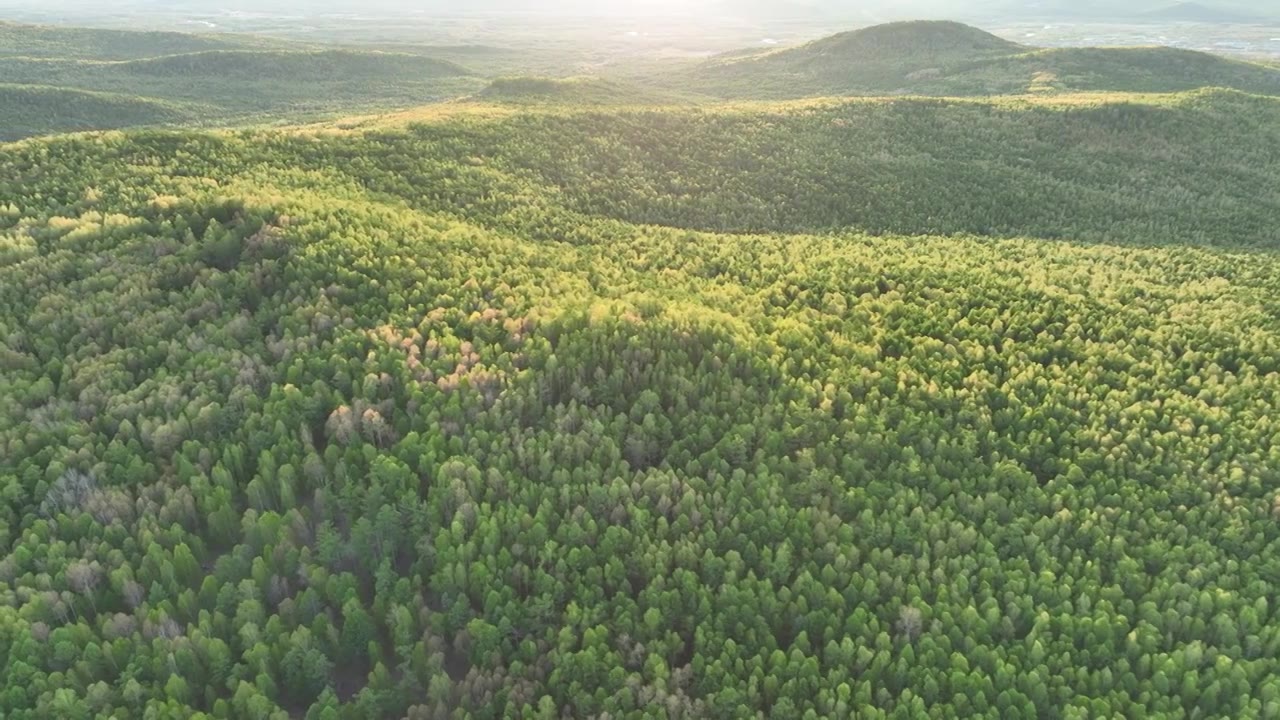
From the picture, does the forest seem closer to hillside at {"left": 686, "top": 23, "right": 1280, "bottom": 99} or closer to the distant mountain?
hillside at {"left": 686, "top": 23, "right": 1280, "bottom": 99}

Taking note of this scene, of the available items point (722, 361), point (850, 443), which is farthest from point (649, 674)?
point (722, 361)

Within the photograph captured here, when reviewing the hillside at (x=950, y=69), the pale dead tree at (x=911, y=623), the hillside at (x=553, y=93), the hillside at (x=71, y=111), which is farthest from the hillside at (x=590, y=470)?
the hillside at (x=950, y=69)

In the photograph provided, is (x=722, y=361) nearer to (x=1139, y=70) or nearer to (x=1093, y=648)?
(x=1093, y=648)

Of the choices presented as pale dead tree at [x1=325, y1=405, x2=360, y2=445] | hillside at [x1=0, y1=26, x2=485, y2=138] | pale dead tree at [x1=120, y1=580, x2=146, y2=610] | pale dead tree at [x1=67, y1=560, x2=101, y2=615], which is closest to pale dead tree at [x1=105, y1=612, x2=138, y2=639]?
pale dead tree at [x1=120, y1=580, x2=146, y2=610]

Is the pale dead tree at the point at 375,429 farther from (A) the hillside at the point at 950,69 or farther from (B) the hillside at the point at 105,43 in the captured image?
(B) the hillside at the point at 105,43

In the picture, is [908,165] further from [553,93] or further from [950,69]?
[950,69]
